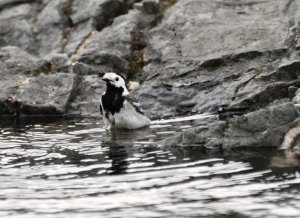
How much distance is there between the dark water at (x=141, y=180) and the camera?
991 centimetres

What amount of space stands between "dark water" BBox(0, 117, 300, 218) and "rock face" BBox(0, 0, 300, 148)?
157 inches

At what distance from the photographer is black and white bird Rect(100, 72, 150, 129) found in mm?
17703

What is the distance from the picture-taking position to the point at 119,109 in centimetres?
1811

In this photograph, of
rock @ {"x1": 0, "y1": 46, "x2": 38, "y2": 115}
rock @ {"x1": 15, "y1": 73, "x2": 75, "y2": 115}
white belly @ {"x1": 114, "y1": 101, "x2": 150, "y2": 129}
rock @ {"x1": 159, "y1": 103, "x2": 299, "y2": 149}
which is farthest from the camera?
rock @ {"x1": 0, "y1": 46, "x2": 38, "y2": 115}

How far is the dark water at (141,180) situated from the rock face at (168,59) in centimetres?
398

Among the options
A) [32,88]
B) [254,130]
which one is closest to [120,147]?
[254,130]

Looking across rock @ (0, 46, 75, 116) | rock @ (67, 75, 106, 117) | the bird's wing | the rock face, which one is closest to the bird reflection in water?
the bird's wing

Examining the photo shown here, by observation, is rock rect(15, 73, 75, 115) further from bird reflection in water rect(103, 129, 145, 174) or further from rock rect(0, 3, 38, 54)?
rock rect(0, 3, 38, 54)

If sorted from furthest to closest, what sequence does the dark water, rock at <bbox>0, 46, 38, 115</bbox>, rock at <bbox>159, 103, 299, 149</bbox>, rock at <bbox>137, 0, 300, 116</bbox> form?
1. rock at <bbox>0, 46, 38, 115</bbox>
2. rock at <bbox>137, 0, 300, 116</bbox>
3. rock at <bbox>159, 103, 299, 149</bbox>
4. the dark water

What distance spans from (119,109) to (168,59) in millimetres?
3858

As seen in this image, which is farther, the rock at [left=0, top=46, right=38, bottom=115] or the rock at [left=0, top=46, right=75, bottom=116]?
the rock at [left=0, top=46, right=38, bottom=115]

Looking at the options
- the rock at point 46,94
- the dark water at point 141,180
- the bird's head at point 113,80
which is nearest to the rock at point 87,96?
the rock at point 46,94

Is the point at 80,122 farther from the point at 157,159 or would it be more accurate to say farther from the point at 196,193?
the point at 196,193

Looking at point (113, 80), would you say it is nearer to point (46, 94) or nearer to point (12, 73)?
point (46, 94)
